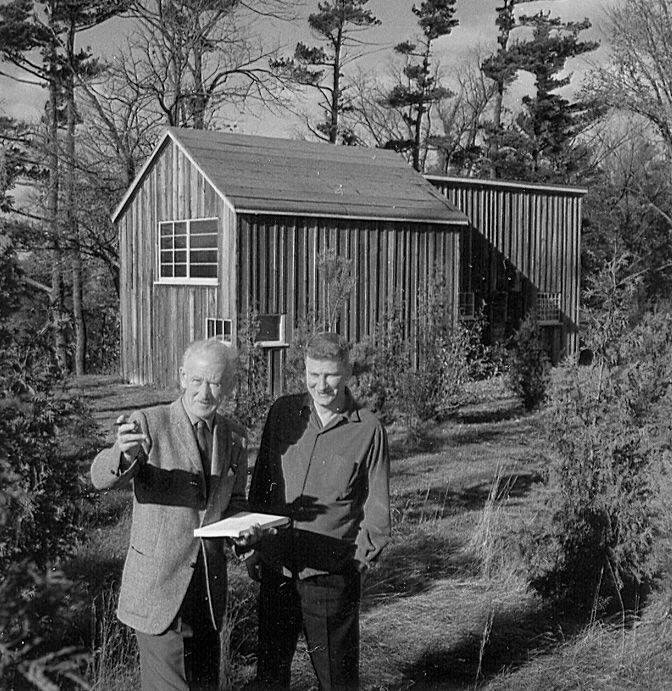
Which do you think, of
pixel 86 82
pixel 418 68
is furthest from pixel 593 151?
pixel 86 82

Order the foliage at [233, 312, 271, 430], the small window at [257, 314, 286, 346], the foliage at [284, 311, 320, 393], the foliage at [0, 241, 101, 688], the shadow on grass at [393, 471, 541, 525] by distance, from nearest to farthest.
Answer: the foliage at [0, 241, 101, 688]
the shadow on grass at [393, 471, 541, 525]
the foliage at [284, 311, 320, 393]
the foliage at [233, 312, 271, 430]
the small window at [257, 314, 286, 346]

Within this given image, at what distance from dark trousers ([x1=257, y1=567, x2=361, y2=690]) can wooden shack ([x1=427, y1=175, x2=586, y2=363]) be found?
58.8 ft

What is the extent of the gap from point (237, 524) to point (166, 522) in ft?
0.89

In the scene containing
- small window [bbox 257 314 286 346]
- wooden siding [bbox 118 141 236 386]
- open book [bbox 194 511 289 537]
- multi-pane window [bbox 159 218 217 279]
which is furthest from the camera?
multi-pane window [bbox 159 218 217 279]

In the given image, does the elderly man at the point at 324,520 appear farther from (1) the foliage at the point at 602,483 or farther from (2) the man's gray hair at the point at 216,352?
(1) the foliage at the point at 602,483

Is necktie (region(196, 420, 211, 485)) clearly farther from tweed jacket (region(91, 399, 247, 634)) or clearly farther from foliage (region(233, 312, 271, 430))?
foliage (region(233, 312, 271, 430))

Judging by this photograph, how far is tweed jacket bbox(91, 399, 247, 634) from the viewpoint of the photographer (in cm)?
350

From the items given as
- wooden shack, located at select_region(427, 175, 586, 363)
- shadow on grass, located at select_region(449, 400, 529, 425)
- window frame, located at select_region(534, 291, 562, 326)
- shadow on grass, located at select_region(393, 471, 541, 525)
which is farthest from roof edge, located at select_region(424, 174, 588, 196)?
shadow on grass, located at select_region(393, 471, 541, 525)

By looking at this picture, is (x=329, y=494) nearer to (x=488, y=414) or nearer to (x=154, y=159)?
(x=488, y=414)

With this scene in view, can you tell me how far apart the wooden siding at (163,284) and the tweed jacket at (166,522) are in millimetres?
13761

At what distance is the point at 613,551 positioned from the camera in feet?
20.1

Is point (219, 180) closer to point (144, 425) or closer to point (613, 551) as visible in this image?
point (613, 551)

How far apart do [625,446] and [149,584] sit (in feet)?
12.7

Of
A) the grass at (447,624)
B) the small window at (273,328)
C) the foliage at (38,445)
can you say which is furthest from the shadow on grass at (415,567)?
the small window at (273,328)
